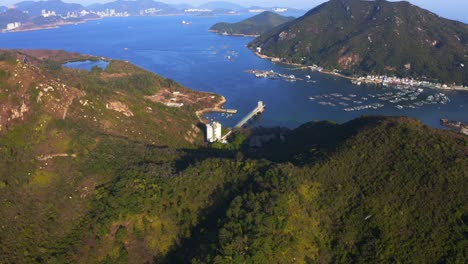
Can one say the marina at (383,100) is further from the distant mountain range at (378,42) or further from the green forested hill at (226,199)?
the green forested hill at (226,199)

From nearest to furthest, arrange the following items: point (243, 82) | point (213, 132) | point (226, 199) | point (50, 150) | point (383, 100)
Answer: point (226, 199) < point (50, 150) < point (213, 132) < point (383, 100) < point (243, 82)

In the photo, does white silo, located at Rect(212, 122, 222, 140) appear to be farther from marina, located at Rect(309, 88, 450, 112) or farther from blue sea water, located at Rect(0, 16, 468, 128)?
marina, located at Rect(309, 88, 450, 112)

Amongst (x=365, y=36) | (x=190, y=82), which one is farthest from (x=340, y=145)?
(x=365, y=36)

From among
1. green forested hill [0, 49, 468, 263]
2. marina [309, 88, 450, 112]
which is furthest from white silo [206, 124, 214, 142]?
marina [309, 88, 450, 112]

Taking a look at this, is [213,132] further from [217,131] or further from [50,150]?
[50,150]

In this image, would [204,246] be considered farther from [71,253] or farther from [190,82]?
[190,82]

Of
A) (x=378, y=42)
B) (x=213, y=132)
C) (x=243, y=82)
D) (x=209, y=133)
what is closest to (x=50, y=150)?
(x=209, y=133)
